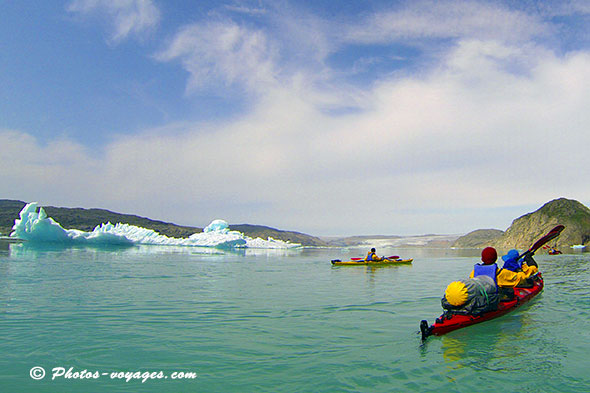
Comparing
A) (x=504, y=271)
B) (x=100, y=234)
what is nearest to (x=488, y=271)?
(x=504, y=271)

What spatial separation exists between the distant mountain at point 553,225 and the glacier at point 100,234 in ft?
331

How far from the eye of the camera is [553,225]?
12425cm

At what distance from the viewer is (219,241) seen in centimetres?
8344

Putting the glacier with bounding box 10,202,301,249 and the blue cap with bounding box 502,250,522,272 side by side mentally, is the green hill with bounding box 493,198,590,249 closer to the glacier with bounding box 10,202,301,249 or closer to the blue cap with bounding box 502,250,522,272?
the glacier with bounding box 10,202,301,249

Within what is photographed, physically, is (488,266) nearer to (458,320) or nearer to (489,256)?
(489,256)

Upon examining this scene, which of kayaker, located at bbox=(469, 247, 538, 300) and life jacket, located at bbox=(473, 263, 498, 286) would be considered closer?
life jacket, located at bbox=(473, 263, 498, 286)

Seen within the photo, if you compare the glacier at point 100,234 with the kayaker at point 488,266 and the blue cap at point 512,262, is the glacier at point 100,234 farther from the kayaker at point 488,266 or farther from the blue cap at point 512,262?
the kayaker at point 488,266

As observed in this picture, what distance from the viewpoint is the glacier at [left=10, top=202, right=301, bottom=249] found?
61.3 m

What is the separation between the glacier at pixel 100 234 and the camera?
61.3 metres

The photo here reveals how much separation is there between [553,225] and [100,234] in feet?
450

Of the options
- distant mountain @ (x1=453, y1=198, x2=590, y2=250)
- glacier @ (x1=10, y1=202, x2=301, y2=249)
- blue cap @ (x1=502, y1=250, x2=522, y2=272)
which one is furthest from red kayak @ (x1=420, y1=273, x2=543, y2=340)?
distant mountain @ (x1=453, y1=198, x2=590, y2=250)

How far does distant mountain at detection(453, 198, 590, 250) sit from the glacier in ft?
331

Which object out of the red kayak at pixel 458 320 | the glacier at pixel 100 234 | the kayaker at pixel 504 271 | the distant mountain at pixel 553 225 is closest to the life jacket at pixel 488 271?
the kayaker at pixel 504 271

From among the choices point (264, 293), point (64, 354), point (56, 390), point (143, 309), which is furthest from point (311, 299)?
point (56, 390)
